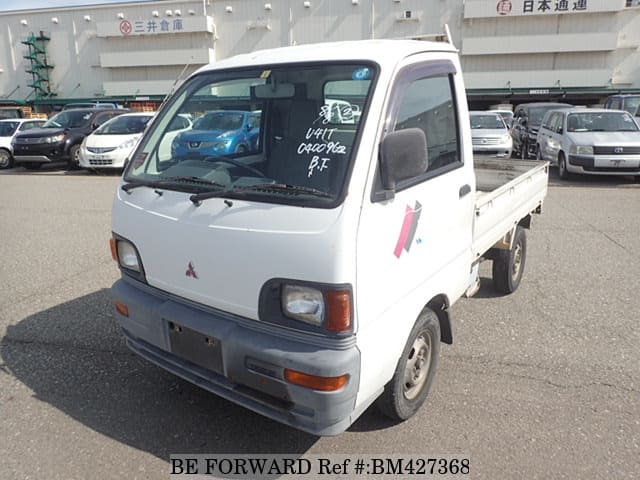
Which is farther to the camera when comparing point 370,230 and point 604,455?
point 604,455

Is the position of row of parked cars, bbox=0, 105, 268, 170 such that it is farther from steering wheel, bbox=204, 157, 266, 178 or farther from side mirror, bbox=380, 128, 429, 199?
side mirror, bbox=380, 128, 429, 199

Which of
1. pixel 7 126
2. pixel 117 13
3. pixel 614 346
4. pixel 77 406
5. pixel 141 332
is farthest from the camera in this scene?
pixel 117 13

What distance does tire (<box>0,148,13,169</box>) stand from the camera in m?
15.6

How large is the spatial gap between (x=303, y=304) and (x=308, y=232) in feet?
1.11

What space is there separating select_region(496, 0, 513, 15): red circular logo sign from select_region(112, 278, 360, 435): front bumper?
36.9 metres

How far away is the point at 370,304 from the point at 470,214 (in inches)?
53.0

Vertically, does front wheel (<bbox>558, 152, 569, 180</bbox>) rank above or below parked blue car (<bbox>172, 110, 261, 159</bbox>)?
below

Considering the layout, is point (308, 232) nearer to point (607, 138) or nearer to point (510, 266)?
point (510, 266)

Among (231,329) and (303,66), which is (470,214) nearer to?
(303,66)

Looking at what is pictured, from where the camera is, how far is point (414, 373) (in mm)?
3016

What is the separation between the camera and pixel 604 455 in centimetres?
271

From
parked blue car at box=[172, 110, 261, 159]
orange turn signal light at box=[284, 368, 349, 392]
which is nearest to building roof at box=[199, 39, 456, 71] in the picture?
parked blue car at box=[172, 110, 261, 159]

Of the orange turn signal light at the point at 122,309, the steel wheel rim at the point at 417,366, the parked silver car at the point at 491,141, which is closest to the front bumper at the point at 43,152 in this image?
the parked silver car at the point at 491,141

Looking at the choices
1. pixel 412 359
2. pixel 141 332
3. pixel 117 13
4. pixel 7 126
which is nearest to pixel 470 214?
pixel 412 359
